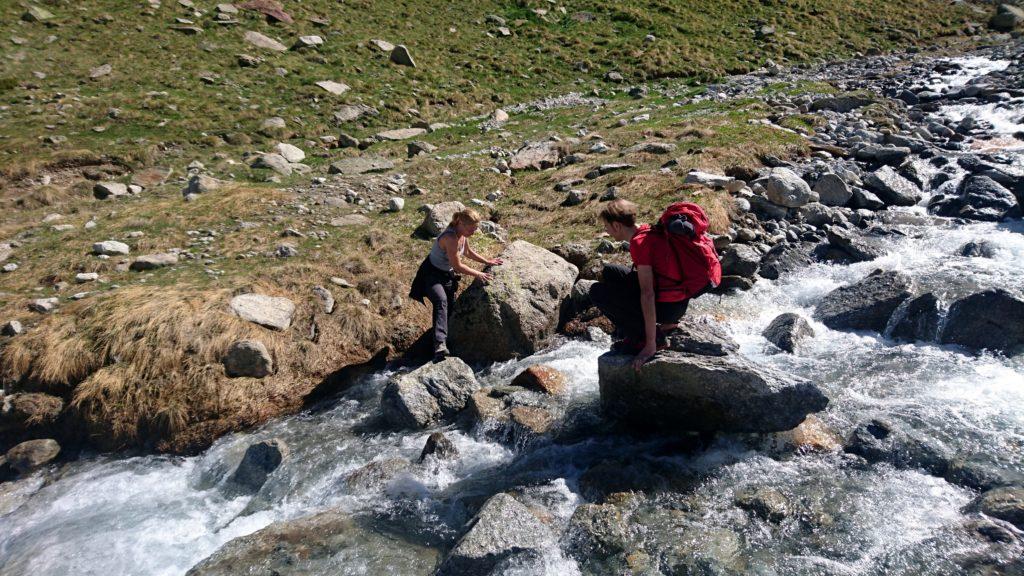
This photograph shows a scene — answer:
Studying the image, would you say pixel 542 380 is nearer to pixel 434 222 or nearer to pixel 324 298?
pixel 324 298

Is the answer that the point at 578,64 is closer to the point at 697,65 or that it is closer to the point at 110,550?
the point at 697,65

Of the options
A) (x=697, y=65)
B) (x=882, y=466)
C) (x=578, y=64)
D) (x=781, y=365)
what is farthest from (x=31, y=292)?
(x=697, y=65)

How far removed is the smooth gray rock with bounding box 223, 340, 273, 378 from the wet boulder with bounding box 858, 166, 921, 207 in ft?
47.3

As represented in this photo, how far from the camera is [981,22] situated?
4031 centimetres

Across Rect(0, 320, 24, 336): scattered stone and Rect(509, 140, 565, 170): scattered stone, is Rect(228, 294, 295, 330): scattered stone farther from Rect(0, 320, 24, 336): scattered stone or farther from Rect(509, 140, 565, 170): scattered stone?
Rect(509, 140, 565, 170): scattered stone

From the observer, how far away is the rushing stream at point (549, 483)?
6.03 meters

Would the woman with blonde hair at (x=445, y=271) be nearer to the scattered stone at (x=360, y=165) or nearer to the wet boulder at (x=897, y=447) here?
the wet boulder at (x=897, y=447)

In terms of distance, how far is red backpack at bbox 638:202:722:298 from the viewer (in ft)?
22.4

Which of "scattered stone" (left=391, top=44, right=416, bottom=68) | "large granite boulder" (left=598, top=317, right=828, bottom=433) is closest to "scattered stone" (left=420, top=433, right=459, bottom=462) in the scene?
"large granite boulder" (left=598, top=317, right=828, bottom=433)

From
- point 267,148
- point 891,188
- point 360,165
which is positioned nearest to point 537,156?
point 360,165

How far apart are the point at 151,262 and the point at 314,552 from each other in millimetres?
7786

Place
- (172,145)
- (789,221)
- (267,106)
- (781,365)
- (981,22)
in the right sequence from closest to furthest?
1. (781,365)
2. (789,221)
3. (172,145)
4. (267,106)
5. (981,22)

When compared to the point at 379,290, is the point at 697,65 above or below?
above

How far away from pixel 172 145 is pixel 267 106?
4172 millimetres
